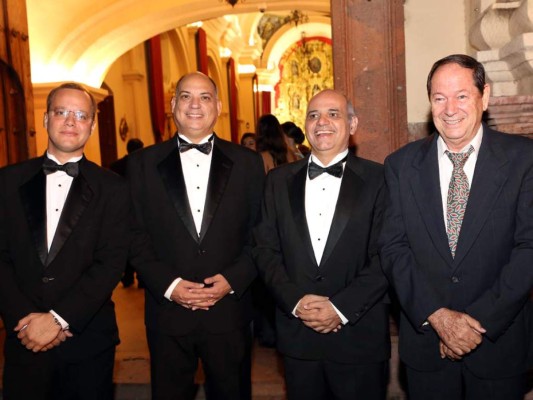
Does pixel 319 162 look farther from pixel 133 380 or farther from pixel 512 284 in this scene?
pixel 133 380

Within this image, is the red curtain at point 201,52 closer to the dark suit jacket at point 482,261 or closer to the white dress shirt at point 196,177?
the white dress shirt at point 196,177

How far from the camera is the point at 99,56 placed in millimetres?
9438

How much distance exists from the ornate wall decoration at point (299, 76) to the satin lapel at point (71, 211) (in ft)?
62.0

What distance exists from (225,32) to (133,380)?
47.4 feet

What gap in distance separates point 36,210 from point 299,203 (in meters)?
1.14

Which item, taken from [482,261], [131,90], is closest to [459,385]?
[482,261]

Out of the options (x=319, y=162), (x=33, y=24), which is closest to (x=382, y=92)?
(x=319, y=162)

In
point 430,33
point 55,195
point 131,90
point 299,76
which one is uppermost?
point 299,76

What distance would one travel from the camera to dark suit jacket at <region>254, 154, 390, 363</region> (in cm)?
258

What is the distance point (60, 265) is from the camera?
2.58m

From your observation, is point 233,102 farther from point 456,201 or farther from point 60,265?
point 456,201

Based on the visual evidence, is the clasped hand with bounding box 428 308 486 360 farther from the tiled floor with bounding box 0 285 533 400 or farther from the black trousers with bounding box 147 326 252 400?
the tiled floor with bounding box 0 285 533 400

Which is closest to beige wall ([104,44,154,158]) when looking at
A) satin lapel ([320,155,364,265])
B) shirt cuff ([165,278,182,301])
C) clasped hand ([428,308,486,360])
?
shirt cuff ([165,278,182,301])

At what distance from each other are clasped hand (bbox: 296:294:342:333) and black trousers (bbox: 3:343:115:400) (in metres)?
0.89
